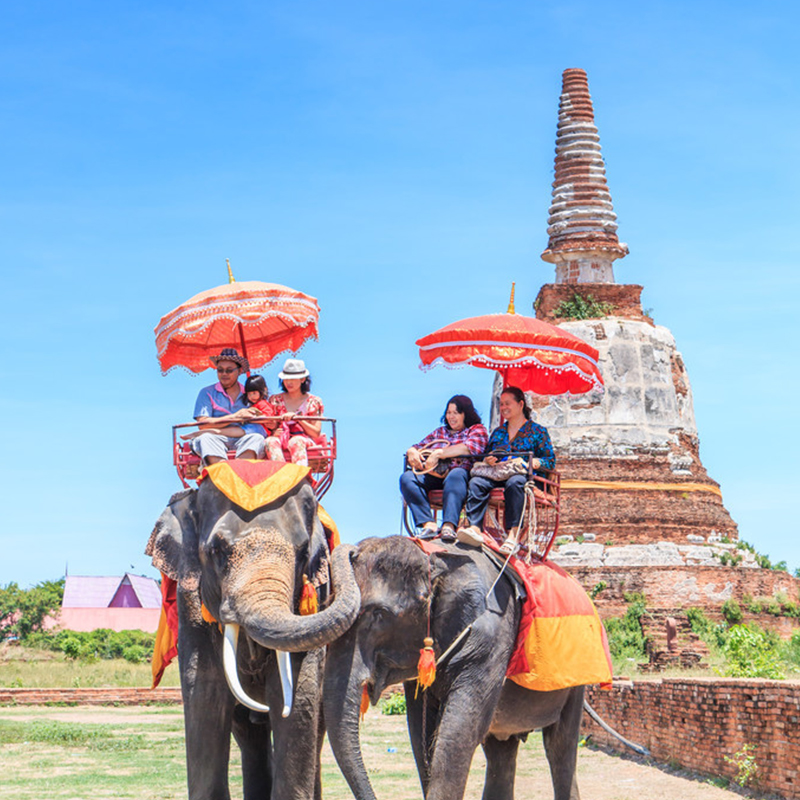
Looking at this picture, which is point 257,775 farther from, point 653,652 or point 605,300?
point 605,300

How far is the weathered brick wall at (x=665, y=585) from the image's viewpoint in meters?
32.9

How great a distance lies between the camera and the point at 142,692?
29703 millimetres

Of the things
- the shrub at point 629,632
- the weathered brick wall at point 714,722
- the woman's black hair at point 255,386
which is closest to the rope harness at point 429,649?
the woman's black hair at point 255,386

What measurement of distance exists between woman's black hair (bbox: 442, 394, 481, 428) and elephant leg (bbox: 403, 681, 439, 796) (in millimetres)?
2088

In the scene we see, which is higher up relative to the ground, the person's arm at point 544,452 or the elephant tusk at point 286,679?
the person's arm at point 544,452

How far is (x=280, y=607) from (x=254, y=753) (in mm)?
2332

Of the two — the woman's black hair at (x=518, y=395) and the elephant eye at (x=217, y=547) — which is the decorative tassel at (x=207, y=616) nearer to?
the elephant eye at (x=217, y=547)

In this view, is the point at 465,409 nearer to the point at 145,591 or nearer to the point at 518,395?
the point at 518,395

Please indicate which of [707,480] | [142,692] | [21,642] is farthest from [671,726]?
[21,642]

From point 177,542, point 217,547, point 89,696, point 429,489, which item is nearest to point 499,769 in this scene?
point 429,489

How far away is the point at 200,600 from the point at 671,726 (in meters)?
9.41

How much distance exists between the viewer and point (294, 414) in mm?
9727

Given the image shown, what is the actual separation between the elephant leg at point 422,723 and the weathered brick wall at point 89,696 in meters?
20.2

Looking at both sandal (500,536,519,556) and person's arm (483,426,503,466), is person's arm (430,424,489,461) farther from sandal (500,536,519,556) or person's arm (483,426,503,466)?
sandal (500,536,519,556)
